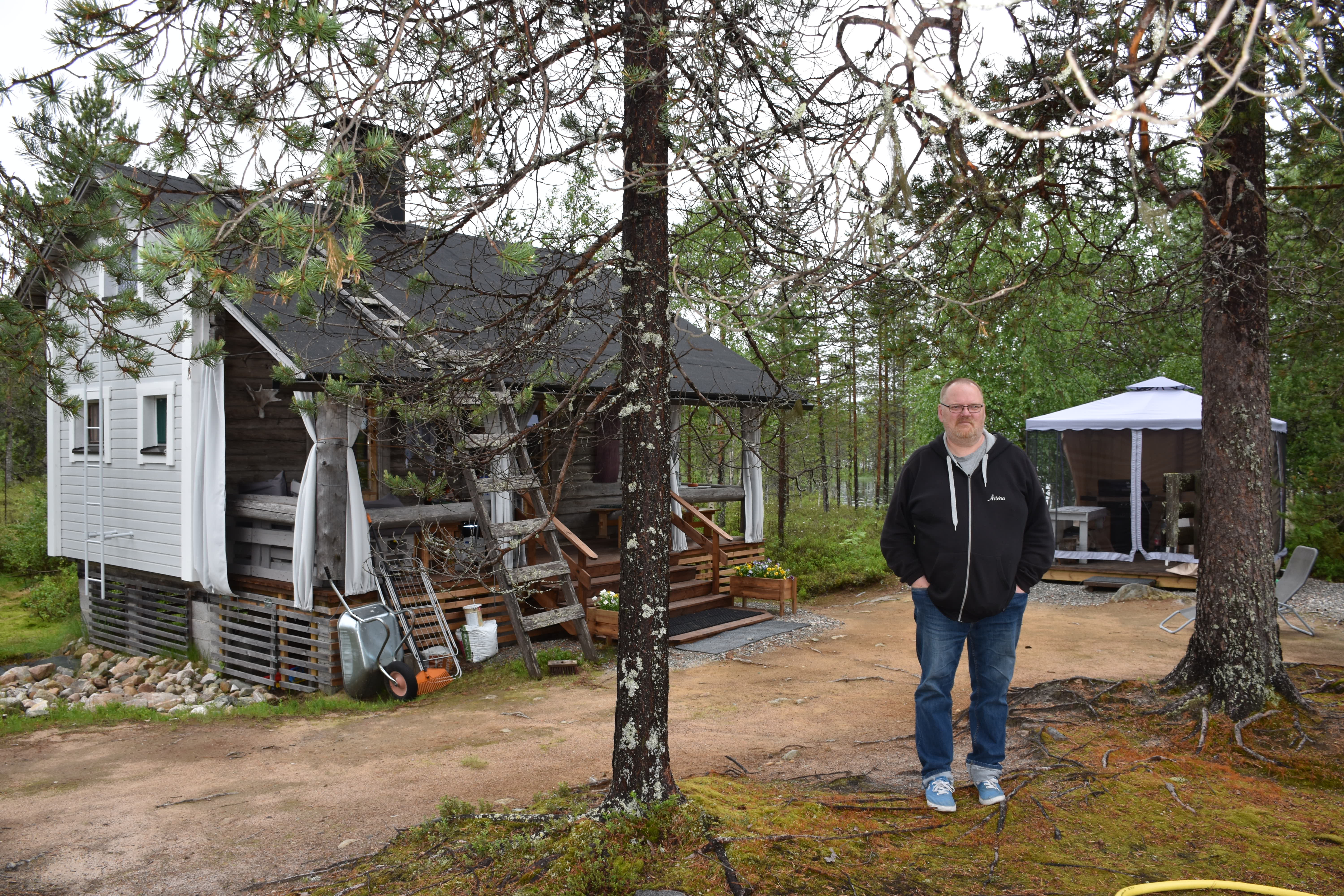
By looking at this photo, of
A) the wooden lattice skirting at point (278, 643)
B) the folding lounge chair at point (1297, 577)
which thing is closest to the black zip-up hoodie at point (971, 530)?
Answer: the wooden lattice skirting at point (278, 643)

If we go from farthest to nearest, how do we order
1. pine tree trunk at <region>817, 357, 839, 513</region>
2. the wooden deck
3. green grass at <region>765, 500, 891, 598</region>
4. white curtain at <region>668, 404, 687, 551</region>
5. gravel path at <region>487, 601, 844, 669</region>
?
green grass at <region>765, 500, 891, 598</region>, the wooden deck, white curtain at <region>668, 404, 687, 551</region>, gravel path at <region>487, 601, 844, 669</region>, pine tree trunk at <region>817, 357, 839, 513</region>

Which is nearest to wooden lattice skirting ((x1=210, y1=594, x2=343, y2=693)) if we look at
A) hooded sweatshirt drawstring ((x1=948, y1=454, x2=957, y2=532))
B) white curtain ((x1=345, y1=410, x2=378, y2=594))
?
white curtain ((x1=345, y1=410, x2=378, y2=594))

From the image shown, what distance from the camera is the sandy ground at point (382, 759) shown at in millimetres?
4328

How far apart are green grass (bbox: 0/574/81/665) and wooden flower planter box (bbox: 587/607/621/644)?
26.1ft

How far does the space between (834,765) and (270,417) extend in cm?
830

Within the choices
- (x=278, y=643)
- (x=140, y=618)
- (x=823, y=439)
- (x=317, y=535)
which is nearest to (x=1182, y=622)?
(x=317, y=535)

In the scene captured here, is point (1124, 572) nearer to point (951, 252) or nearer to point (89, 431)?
point (951, 252)

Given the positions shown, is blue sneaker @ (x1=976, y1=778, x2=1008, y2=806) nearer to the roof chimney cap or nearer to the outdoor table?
the roof chimney cap

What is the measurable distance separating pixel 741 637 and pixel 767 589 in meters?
1.48

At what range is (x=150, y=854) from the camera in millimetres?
4312

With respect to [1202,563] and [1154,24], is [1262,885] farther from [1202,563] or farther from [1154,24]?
[1154,24]

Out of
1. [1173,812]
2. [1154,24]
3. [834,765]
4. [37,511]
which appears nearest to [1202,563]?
[1173,812]

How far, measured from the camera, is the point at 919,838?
3643 mm

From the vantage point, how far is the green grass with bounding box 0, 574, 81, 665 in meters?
12.2
